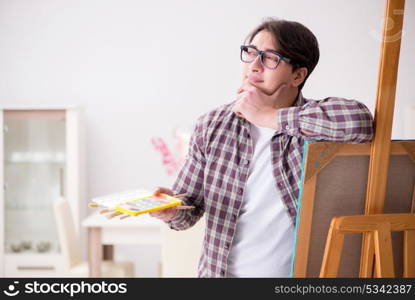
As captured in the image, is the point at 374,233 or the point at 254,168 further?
the point at 254,168

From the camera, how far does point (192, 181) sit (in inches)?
52.4

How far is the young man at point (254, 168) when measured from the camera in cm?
122

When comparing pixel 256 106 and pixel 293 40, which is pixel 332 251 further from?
pixel 293 40

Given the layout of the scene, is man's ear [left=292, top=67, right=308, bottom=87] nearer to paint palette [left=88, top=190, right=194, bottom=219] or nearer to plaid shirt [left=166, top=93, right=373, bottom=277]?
plaid shirt [left=166, top=93, right=373, bottom=277]

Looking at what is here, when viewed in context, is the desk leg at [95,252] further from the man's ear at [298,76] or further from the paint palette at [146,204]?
the man's ear at [298,76]

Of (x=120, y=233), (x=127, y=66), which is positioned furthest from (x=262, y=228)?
→ (x=127, y=66)

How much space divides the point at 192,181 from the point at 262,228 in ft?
0.74

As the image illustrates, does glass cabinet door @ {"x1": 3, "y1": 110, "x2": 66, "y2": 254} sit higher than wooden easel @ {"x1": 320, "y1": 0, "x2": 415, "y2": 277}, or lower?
lower

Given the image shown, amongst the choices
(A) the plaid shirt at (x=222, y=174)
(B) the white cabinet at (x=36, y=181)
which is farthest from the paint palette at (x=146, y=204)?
(B) the white cabinet at (x=36, y=181)

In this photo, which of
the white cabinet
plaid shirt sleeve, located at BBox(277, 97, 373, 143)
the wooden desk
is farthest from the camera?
the white cabinet

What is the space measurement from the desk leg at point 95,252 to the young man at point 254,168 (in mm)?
1557

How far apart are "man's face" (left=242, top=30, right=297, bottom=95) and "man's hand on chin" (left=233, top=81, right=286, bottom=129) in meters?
0.02

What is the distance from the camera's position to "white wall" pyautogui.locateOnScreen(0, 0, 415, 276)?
12.1 ft

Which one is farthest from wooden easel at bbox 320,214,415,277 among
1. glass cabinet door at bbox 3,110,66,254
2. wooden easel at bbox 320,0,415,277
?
glass cabinet door at bbox 3,110,66,254
